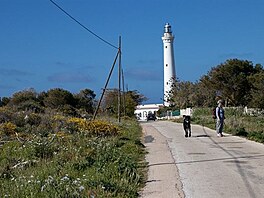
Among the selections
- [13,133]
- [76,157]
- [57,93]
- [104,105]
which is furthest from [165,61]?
[76,157]

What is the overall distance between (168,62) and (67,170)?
273 feet

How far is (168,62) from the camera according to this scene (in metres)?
94.4

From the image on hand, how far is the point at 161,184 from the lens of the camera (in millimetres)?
11469

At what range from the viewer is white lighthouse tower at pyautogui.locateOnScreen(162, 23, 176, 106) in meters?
91.7

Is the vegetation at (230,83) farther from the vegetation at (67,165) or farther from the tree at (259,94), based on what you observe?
the vegetation at (67,165)

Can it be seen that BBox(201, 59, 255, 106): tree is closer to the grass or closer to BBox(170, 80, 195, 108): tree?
BBox(170, 80, 195, 108): tree

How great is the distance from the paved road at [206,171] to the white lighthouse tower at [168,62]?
71.0m

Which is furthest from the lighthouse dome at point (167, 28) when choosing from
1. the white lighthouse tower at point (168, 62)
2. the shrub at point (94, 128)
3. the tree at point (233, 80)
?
the shrub at point (94, 128)

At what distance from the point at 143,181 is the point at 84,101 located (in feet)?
178

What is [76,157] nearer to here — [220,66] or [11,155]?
[11,155]

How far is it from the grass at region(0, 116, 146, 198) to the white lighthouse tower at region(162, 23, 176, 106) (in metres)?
72.6

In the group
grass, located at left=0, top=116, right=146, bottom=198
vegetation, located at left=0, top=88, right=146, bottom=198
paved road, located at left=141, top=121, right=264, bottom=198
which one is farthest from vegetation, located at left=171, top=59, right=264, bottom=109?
grass, located at left=0, top=116, right=146, bottom=198

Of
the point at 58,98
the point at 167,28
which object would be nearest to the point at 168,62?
the point at 167,28

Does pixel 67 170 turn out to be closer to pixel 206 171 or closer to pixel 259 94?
pixel 206 171
